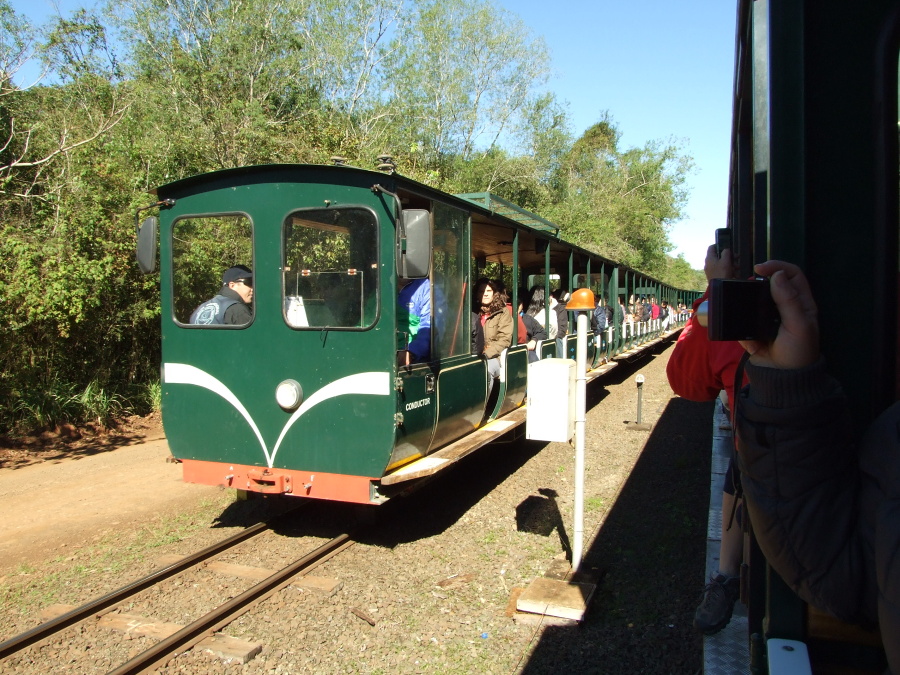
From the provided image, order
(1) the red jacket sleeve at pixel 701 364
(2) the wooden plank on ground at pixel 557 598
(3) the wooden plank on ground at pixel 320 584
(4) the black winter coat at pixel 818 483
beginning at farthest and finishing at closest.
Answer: (3) the wooden plank on ground at pixel 320 584 < (2) the wooden plank on ground at pixel 557 598 < (1) the red jacket sleeve at pixel 701 364 < (4) the black winter coat at pixel 818 483

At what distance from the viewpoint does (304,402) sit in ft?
16.1

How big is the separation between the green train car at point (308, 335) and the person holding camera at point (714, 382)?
215 centimetres

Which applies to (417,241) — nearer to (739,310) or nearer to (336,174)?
(336,174)

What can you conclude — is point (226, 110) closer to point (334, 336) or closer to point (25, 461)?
point (25, 461)

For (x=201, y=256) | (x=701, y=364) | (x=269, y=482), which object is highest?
(x=201, y=256)

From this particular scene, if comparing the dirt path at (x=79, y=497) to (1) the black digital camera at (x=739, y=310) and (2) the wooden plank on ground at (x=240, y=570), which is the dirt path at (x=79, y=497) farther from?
(1) the black digital camera at (x=739, y=310)

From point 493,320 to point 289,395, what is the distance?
9.16ft

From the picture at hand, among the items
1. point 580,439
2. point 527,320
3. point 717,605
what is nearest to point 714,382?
point 717,605

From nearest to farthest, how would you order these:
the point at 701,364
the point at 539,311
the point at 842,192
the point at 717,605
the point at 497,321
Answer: the point at 842,192, the point at 701,364, the point at 717,605, the point at 497,321, the point at 539,311

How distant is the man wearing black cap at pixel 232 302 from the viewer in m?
5.14

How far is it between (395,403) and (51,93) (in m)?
13.7

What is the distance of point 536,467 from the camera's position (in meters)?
7.60

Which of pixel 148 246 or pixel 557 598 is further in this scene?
pixel 148 246

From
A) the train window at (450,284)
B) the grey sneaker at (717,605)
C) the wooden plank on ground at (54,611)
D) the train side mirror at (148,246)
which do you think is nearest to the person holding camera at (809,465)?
the grey sneaker at (717,605)
